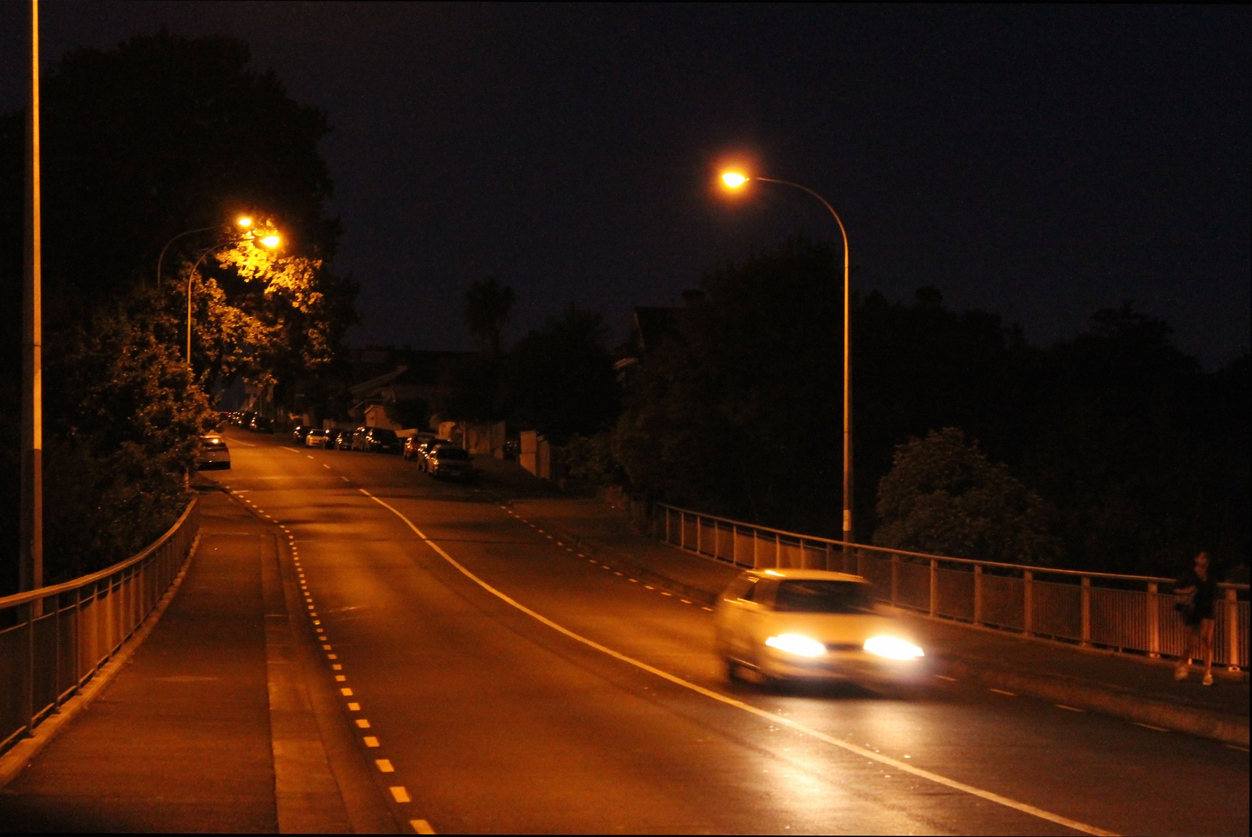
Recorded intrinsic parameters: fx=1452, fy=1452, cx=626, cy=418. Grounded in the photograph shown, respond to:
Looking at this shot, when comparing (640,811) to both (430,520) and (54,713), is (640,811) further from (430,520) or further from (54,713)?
(430,520)

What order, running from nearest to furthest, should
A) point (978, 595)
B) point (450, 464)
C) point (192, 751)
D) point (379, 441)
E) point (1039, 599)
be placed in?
point (192, 751)
point (1039, 599)
point (978, 595)
point (450, 464)
point (379, 441)

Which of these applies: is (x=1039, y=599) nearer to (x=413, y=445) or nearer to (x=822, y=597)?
(x=822, y=597)

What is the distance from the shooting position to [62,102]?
45.3m

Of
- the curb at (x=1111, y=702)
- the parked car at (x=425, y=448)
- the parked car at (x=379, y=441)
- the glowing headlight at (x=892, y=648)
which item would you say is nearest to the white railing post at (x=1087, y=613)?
the curb at (x=1111, y=702)

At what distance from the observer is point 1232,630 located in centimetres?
1789

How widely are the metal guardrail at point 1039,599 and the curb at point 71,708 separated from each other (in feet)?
42.3

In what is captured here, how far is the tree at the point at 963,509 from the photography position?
30531 mm

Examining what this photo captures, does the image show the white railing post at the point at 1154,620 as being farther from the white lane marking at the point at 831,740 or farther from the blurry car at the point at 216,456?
Result: the blurry car at the point at 216,456

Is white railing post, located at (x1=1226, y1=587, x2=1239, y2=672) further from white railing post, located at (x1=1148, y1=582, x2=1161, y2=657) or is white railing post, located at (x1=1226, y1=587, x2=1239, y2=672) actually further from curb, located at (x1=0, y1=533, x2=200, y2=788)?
curb, located at (x1=0, y1=533, x2=200, y2=788)

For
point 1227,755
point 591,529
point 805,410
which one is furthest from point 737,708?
point 591,529

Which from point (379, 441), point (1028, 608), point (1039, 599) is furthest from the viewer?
point (379, 441)

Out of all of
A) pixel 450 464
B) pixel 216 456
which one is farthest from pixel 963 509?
pixel 216 456

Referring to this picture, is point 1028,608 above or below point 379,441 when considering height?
below

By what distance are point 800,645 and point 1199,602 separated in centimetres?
478
